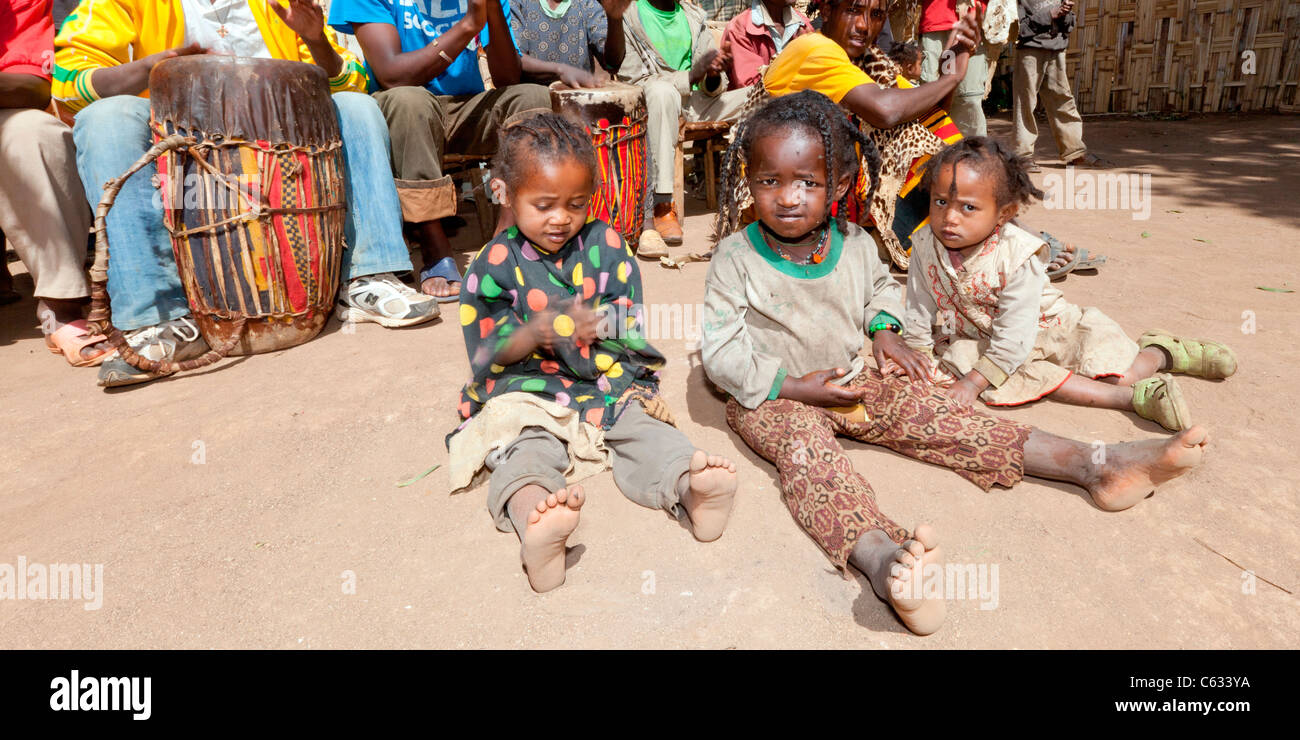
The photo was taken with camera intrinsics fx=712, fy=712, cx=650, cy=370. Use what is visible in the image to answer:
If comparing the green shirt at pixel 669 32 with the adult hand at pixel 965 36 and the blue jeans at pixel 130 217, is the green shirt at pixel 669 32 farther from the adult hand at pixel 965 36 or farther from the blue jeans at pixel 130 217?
the blue jeans at pixel 130 217

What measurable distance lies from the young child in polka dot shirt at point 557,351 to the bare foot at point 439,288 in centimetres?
169

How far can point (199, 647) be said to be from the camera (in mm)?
1524

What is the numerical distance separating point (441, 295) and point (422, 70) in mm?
1172

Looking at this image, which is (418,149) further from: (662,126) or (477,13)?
(662,126)

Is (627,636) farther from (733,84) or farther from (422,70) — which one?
(733,84)

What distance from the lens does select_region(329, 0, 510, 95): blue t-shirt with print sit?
12.2 feet

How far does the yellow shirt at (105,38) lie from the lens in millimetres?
3072

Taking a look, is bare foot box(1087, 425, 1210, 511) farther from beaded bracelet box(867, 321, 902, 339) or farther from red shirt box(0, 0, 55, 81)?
red shirt box(0, 0, 55, 81)

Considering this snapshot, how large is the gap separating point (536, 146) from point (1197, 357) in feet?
7.54

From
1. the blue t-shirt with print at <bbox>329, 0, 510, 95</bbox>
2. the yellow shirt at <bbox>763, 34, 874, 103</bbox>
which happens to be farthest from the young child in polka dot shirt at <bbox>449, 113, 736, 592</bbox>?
the blue t-shirt with print at <bbox>329, 0, 510, 95</bbox>

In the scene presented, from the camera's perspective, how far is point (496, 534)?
186cm

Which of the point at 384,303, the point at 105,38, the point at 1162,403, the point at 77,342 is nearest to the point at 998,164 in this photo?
the point at 1162,403

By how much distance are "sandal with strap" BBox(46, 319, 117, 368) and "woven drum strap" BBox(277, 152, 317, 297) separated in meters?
0.89
